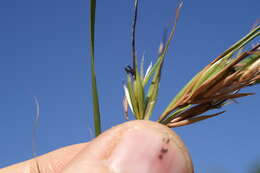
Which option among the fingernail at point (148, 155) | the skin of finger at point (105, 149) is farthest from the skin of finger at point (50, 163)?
the fingernail at point (148, 155)

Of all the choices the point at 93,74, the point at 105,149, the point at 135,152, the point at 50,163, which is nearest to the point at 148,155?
the point at 135,152

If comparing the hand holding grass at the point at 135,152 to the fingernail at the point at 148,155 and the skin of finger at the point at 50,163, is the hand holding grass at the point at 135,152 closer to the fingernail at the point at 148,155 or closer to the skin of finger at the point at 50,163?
the fingernail at the point at 148,155

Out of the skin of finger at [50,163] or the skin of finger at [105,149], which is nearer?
the skin of finger at [105,149]

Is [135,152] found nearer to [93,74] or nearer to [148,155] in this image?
[148,155]

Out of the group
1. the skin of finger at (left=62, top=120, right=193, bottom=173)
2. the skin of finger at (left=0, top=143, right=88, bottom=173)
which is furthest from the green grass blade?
the skin of finger at (left=0, top=143, right=88, bottom=173)

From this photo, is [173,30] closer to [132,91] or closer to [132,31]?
[132,31]

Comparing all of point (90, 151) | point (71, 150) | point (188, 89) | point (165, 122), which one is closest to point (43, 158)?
point (71, 150)
